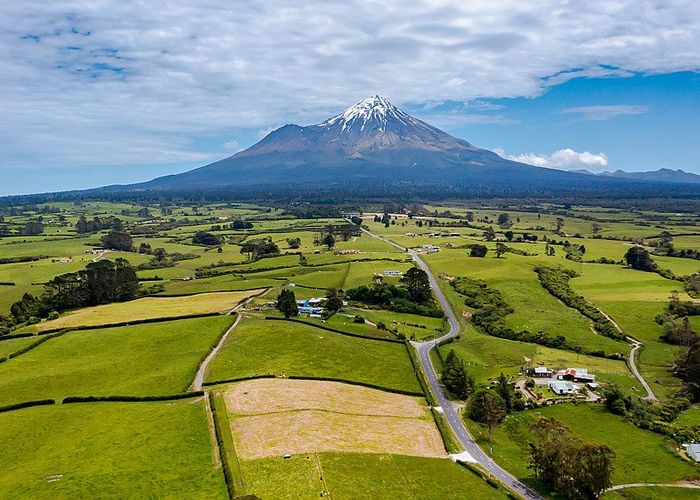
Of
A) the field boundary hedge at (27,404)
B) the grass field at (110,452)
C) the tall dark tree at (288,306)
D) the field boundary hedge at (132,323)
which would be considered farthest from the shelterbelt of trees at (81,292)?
the grass field at (110,452)

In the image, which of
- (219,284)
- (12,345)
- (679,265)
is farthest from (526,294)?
(12,345)

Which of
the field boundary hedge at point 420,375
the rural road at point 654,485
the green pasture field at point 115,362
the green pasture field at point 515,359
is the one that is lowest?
the rural road at point 654,485

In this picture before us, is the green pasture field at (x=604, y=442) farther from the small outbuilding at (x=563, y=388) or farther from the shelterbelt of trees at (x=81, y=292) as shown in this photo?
the shelterbelt of trees at (x=81, y=292)

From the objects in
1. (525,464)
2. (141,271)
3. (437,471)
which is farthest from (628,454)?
(141,271)

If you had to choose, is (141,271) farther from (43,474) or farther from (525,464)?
(525,464)

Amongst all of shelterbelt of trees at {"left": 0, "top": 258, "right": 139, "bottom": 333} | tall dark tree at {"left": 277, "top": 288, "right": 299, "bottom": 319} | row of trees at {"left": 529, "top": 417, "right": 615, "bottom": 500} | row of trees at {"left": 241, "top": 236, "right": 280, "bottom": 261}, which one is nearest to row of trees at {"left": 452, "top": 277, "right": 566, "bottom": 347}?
tall dark tree at {"left": 277, "top": 288, "right": 299, "bottom": 319}

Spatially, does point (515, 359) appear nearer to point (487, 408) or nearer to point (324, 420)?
point (487, 408)

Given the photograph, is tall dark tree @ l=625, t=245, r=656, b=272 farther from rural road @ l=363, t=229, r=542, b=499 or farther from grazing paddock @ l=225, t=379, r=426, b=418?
grazing paddock @ l=225, t=379, r=426, b=418
